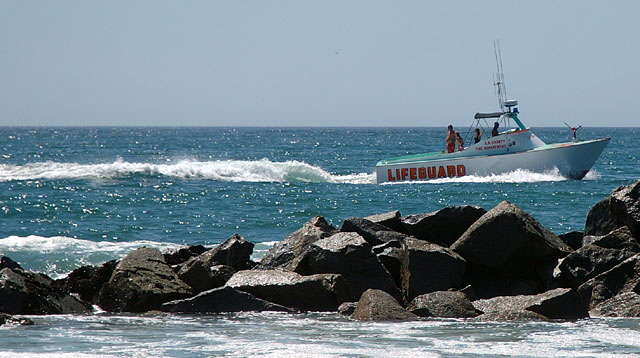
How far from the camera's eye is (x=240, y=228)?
2114cm

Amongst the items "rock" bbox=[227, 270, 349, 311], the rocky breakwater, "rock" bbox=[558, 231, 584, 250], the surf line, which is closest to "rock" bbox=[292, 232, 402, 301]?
the rocky breakwater

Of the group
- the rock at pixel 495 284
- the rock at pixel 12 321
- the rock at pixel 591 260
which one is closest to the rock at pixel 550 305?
the rock at pixel 591 260

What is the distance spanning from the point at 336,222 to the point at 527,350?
48.3 ft

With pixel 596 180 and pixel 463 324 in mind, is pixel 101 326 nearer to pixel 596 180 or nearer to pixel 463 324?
pixel 463 324

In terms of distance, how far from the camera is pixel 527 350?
28.1 ft

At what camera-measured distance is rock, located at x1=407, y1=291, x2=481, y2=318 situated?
10.4 metres

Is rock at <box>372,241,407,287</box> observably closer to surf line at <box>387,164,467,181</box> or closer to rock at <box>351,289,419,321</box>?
rock at <box>351,289,419,321</box>

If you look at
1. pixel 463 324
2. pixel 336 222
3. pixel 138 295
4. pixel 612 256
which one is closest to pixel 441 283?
pixel 463 324

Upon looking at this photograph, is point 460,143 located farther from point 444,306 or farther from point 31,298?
point 31,298

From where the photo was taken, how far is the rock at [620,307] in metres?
10.4

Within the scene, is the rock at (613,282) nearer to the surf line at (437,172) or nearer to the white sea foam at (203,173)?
the surf line at (437,172)

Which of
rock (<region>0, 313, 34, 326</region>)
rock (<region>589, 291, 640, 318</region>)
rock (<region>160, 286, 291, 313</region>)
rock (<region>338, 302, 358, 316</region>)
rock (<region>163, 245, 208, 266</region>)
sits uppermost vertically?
rock (<region>163, 245, 208, 266</region>)

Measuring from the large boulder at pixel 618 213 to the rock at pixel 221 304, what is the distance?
188 inches

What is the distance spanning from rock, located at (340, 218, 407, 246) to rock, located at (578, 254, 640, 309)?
278cm
